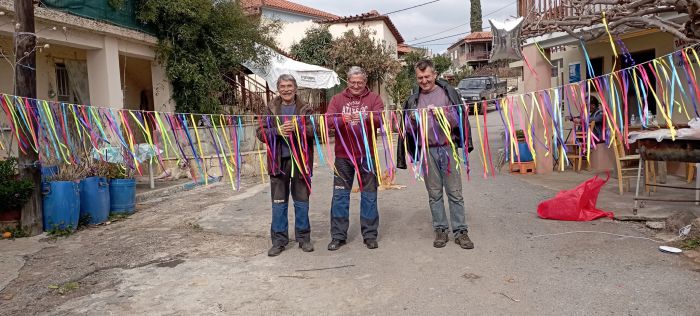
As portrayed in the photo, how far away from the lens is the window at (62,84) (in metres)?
10.8

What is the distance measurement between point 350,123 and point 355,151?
29cm

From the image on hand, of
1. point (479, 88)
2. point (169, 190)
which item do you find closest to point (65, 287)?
point (169, 190)

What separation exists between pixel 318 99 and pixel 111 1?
1171cm

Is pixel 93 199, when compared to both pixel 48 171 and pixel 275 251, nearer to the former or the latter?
pixel 48 171

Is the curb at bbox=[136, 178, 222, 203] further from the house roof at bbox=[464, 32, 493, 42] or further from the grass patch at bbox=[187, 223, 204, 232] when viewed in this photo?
the house roof at bbox=[464, 32, 493, 42]

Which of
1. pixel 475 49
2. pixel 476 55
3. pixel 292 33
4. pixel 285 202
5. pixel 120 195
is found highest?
pixel 475 49

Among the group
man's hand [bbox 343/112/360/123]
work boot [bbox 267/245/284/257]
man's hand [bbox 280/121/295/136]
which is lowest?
work boot [bbox 267/245/284/257]

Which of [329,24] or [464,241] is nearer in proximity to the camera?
[464,241]

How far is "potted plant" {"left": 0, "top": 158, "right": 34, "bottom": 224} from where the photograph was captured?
6031mm

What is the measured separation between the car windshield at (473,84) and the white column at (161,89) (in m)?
16.3

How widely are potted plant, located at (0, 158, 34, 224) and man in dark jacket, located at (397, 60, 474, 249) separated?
15.0 ft

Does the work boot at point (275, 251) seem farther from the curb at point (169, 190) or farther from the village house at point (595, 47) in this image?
the village house at point (595, 47)

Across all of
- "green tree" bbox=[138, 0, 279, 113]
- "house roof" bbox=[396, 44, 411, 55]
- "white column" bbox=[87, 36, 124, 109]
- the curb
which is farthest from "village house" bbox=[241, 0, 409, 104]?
"white column" bbox=[87, 36, 124, 109]

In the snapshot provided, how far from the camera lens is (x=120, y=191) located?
24.7 feet
